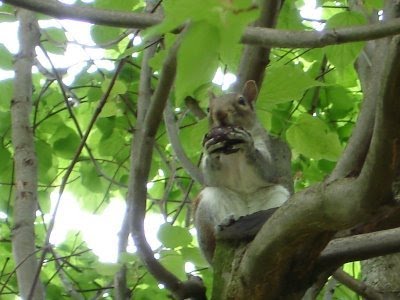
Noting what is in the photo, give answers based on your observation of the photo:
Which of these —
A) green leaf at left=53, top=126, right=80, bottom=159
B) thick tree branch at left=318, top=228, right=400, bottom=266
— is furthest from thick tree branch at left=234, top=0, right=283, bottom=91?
green leaf at left=53, top=126, right=80, bottom=159

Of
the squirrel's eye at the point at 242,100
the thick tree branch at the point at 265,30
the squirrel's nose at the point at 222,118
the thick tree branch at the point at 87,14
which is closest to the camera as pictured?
the thick tree branch at the point at 265,30

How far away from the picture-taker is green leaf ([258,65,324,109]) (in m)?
2.68

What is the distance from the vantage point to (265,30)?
5.57ft

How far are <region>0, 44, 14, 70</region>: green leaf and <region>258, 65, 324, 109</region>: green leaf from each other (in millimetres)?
1322

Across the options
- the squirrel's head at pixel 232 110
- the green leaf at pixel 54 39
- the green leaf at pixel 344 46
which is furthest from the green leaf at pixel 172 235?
the green leaf at pixel 54 39

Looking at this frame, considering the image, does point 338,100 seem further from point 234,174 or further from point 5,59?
point 5,59

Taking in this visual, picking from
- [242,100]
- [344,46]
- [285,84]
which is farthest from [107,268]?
[242,100]

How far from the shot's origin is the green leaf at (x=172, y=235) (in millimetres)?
2773

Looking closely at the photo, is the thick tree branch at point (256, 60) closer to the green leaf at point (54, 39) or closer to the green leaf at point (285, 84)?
the green leaf at point (285, 84)

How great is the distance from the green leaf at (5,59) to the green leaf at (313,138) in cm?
129

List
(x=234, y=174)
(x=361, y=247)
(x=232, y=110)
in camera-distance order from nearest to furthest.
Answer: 1. (x=361, y=247)
2. (x=234, y=174)
3. (x=232, y=110)

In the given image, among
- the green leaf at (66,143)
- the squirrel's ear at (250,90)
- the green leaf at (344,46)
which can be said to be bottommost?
the green leaf at (344,46)

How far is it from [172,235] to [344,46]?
0.92 metres

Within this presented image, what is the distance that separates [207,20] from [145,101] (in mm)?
2325
